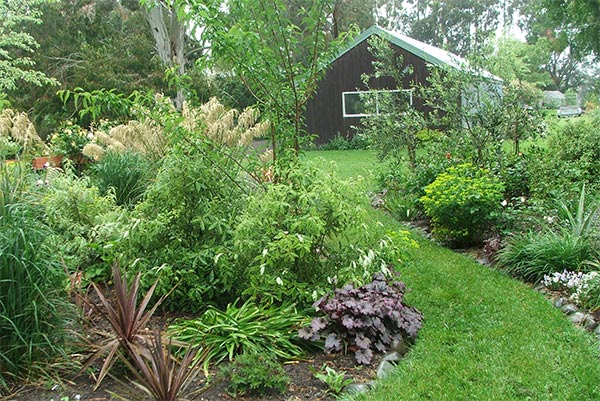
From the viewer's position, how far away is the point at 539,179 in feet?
21.6

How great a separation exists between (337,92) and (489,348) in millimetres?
18966

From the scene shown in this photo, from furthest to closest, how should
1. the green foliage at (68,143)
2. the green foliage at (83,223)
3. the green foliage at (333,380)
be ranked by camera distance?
the green foliage at (68,143)
the green foliage at (83,223)
the green foliage at (333,380)

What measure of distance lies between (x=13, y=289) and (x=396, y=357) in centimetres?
251

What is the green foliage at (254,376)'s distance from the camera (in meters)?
3.19

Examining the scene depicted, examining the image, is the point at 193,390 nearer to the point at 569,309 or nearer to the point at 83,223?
the point at 83,223

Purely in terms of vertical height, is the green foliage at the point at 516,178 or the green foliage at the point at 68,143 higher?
the green foliage at the point at 68,143

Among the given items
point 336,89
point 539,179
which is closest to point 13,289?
point 539,179

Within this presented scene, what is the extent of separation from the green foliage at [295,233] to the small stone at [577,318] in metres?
1.78

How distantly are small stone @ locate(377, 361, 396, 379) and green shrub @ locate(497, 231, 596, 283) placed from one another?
2.30m

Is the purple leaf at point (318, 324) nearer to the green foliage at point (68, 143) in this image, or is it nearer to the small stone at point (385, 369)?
the small stone at point (385, 369)

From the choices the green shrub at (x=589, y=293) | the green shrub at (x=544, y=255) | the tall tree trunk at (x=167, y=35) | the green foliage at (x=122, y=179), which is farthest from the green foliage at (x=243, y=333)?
the tall tree trunk at (x=167, y=35)

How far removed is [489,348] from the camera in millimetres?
3779

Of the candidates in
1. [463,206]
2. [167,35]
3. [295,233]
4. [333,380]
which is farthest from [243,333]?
[167,35]

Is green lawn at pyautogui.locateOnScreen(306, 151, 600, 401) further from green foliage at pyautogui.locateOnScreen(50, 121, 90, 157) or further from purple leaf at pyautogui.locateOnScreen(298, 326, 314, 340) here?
green foliage at pyautogui.locateOnScreen(50, 121, 90, 157)
